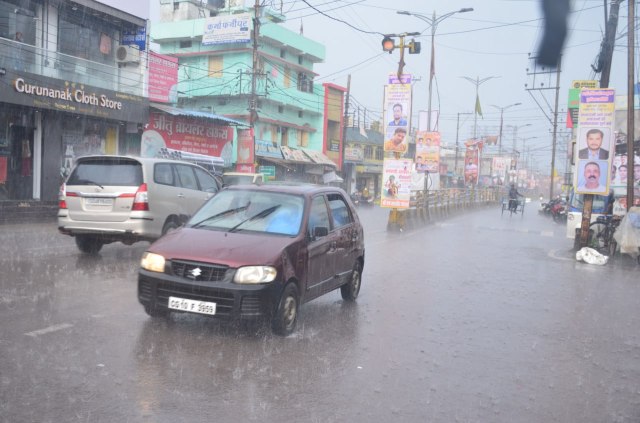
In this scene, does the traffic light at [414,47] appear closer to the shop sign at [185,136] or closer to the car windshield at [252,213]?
the shop sign at [185,136]

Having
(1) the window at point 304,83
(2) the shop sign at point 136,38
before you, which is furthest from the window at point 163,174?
(1) the window at point 304,83

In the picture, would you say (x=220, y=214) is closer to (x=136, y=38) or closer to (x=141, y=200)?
(x=141, y=200)

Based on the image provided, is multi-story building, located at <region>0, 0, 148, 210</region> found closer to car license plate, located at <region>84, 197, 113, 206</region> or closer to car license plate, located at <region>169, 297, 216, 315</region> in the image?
car license plate, located at <region>84, 197, 113, 206</region>

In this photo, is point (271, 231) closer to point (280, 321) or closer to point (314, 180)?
point (280, 321)

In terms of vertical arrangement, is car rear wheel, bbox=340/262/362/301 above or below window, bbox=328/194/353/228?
below

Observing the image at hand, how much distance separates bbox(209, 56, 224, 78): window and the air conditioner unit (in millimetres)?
18759

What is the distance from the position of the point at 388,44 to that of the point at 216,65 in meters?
26.0

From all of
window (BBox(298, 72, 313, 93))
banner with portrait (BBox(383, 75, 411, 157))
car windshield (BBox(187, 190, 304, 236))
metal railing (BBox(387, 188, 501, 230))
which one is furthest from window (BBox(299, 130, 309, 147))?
car windshield (BBox(187, 190, 304, 236))

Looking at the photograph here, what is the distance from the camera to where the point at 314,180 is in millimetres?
Result: 45094

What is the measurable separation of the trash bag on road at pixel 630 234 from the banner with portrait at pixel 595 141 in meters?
1.03

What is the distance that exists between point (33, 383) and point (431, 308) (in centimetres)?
498

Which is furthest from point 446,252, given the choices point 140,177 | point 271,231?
point 271,231

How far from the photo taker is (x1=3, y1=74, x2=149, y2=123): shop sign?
17.5 metres

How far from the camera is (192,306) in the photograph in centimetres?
547
